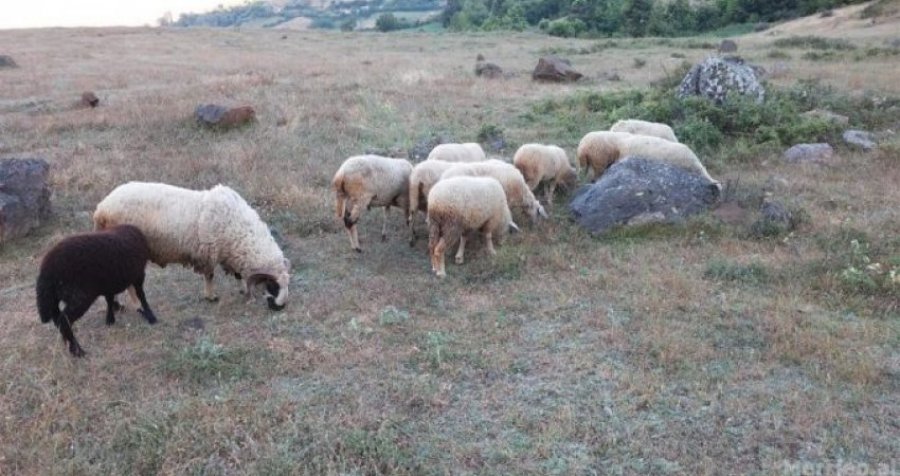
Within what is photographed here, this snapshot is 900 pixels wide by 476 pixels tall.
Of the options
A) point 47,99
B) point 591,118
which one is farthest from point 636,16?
point 47,99

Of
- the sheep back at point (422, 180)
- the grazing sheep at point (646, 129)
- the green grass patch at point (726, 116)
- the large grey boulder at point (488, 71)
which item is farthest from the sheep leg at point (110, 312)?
the large grey boulder at point (488, 71)

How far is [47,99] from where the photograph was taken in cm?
2048

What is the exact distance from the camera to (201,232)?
8.05 metres

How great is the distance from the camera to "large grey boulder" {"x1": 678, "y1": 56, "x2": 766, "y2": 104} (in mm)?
16672

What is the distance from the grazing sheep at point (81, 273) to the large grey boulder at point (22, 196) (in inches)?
152

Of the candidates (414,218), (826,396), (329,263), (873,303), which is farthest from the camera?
(414,218)

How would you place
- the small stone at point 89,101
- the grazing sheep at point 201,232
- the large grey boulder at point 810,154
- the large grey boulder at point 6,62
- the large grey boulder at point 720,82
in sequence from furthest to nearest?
the large grey boulder at point 6,62 → the small stone at point 89,101 → the large grey boulder at point 720,82 → the large grey boulder at point 810,154 → the grazing sheep at point 201,232

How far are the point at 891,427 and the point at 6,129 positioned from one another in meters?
18.5

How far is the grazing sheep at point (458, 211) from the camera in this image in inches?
359

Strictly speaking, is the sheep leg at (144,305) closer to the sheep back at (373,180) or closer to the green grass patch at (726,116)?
the sheep back at (373,180)

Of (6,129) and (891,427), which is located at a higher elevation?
(6,129)

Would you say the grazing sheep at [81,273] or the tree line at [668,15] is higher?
the tree line at [668,15]

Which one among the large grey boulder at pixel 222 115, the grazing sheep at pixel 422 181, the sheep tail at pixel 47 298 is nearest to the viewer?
the sheep tail at pixel 47 298

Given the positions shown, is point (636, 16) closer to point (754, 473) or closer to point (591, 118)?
point (591, 118)
